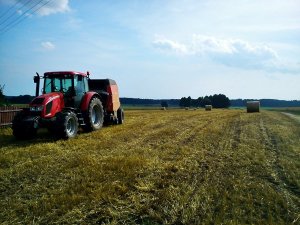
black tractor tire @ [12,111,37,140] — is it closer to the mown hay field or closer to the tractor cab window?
the mown hay field

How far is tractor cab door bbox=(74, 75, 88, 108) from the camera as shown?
545 inches

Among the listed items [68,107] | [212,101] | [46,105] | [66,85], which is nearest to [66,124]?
[46,105]

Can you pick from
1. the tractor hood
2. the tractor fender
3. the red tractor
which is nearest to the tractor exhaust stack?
the red tractor

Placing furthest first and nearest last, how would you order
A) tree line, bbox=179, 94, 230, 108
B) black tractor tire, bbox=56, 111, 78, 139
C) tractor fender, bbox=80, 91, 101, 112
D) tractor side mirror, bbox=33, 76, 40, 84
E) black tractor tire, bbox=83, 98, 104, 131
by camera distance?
tree line, bbox=179, 94, 230, 108, black tractor tire, bbox=83, 98, 104, 131, tractor fender, bbox=80, 91, 101, 112, tractor side mirror, bbox=33, 76, 40, 84, black tractor tire, bbox=56, 111, 78, 139

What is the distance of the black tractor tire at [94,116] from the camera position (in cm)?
1423

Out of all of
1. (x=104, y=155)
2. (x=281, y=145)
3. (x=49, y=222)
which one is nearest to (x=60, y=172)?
(x=104, y=155)

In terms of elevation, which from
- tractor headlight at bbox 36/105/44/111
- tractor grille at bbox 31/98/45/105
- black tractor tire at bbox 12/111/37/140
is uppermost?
tractor grille at bbox 31/98/45/105

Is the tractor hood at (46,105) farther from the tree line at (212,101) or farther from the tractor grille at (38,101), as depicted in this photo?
the tree line at (212,101)

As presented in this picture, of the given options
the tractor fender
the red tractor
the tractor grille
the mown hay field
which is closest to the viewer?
the mown hay field

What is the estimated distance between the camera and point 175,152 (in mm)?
10086

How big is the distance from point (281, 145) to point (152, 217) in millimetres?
7455

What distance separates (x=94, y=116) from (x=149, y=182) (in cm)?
879

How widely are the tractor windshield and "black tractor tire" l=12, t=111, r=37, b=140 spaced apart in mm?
1699

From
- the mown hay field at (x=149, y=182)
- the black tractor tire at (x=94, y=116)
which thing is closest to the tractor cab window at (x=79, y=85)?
the black tractor tire at (x=94, y=116)
